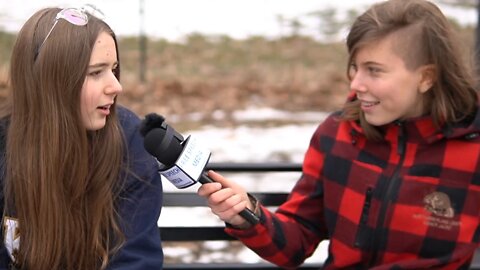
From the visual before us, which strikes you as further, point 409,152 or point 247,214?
point 409,152

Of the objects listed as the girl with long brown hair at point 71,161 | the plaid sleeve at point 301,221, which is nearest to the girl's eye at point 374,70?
the plaid sleeve at point 301,221

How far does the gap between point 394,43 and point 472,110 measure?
1.19ft

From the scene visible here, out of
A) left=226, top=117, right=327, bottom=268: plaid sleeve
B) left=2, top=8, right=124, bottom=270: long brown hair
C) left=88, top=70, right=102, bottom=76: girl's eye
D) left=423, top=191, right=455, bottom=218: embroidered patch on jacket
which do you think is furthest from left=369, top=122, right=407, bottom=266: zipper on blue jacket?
left=88, top=70, right=102, bottom=76: girl's eye

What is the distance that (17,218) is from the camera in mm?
2475

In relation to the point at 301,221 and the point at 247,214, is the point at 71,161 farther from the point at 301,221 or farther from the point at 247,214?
the point at 301,221

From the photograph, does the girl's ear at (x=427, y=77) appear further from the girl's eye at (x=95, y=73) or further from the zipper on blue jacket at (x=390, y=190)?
the girl's eye at (x=95, y=73)

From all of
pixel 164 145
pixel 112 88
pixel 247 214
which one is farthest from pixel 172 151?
pixel 247 214

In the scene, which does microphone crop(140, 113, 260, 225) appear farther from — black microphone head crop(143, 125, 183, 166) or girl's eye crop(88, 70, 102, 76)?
girl's eye crop(88, 70, 102, 76)

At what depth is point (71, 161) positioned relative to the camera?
243 cm

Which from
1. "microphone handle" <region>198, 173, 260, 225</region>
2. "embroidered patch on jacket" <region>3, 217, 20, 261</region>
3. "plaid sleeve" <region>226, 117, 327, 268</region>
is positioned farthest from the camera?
"plaid sleeve" <region>226, 117, 327, 268</region>

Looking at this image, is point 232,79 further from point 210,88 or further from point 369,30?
point 369,30

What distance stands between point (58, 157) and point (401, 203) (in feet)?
3.69

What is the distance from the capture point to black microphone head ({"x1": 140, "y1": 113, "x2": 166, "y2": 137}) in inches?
79.8

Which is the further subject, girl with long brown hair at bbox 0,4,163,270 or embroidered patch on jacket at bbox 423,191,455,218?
embroidered patch on jacket at bbox 423,191,455,218
